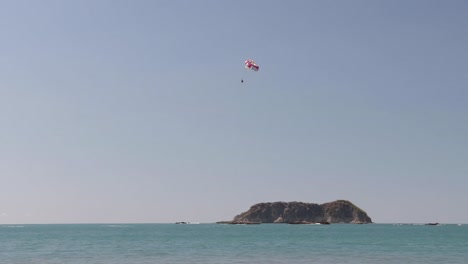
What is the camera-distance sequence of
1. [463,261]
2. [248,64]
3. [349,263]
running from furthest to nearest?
1. [248,64]
2. [463,261]
3. [349,263]

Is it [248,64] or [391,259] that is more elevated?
[248,64]

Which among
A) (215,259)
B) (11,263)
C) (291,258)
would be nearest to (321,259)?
(291,258)

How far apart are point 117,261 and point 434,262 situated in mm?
30288

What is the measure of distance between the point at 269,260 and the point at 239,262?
3660 millimetres

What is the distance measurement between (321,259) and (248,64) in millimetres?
21931

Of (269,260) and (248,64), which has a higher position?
(248,64)

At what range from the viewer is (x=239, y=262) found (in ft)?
153

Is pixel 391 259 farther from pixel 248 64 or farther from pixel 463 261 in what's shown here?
pixel 248 64

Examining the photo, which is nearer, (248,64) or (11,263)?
(11,263)

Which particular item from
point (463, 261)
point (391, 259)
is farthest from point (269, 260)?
point (463, 261)

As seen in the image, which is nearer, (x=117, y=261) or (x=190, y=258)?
(x=117, y=261)

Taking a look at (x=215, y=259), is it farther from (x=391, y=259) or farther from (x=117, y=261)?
(x=391, y=259)

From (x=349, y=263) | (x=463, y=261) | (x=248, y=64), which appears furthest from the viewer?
(x=248, y=64)

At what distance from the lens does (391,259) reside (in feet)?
167
